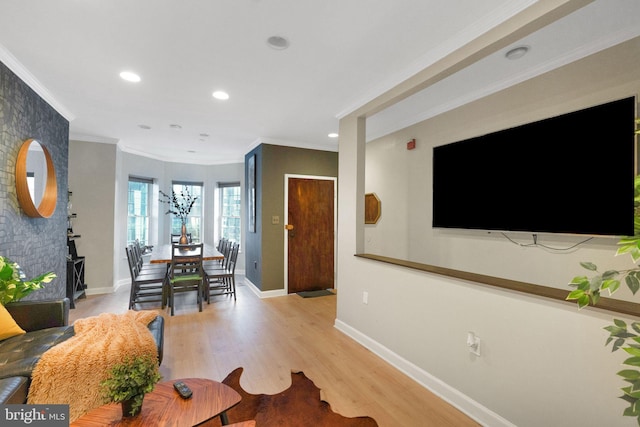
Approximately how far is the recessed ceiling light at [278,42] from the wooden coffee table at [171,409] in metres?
2.31

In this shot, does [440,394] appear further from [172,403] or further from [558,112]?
[558,112]

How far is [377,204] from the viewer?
4.42 m

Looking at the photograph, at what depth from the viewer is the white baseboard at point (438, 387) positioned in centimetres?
189

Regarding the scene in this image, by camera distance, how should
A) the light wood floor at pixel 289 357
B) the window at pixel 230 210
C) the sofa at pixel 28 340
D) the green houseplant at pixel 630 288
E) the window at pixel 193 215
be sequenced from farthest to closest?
1. the window at pixel 230 210
2. the window at pixel 193 215
3. the light wood floor at pixel 289 357
4. the sofa at pixel 28 340
5. the green houseplant at pixel 630 288

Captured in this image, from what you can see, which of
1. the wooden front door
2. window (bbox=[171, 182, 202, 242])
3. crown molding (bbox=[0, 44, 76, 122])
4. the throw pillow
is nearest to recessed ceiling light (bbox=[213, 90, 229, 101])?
crown molding (bbox=[0, 44, 76, 122])

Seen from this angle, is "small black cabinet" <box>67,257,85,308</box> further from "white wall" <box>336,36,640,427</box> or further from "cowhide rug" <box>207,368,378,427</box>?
"white wall" <box>336,36,640,427</box>

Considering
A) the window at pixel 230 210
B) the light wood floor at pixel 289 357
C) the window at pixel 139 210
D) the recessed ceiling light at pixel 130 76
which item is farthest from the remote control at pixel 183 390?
the window at pixel 230 210

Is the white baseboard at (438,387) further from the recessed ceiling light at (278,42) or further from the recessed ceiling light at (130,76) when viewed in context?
the recessed ceiling light at (130,76)

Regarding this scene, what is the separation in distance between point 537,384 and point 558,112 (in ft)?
6.63

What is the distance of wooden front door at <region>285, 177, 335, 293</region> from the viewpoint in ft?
16.8

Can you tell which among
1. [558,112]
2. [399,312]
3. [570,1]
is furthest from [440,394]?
[570,1]

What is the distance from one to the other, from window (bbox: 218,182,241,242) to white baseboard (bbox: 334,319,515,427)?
4742mm

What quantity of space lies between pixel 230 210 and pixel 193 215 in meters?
0.87

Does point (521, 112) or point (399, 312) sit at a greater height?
point (521, 112)
